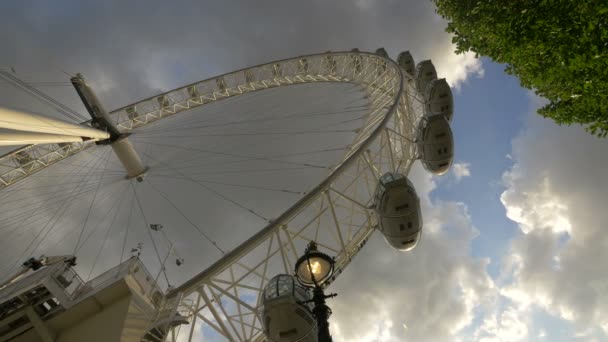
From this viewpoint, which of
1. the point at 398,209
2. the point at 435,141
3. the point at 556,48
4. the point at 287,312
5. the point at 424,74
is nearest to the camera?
the point at 287,312

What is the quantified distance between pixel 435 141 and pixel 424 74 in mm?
11652

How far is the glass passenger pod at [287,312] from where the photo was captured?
6.89 metres

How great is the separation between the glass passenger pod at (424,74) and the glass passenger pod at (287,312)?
20873 millimetres

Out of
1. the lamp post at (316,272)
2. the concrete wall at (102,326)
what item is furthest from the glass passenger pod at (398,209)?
the concrete wall at (102,326)

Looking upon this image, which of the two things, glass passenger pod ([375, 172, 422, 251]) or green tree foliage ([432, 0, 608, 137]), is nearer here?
green tree foliage ([432, 0, 608, 137])

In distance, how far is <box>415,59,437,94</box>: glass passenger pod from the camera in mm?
24328

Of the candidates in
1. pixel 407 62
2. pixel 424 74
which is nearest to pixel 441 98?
pixel 424 74

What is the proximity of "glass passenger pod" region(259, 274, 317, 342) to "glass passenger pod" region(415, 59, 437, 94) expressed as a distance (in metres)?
20.9

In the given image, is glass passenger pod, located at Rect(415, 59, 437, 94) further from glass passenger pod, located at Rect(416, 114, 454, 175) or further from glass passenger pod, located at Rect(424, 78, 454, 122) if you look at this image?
glass passenger pod, located at Rect(416, 114, 454, 175)

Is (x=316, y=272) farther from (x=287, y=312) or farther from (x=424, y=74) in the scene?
(x=424, y=74)

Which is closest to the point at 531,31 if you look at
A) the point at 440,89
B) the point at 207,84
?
the point at 440,89

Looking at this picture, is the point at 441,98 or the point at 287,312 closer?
the point at 287,312

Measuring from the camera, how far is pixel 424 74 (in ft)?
80.1

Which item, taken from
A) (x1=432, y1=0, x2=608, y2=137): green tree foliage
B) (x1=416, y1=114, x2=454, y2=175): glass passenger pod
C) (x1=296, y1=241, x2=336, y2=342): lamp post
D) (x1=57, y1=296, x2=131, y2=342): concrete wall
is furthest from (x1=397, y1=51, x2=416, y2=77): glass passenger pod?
(x1=296, y1=241, x2=336, y2=342): lamp post
